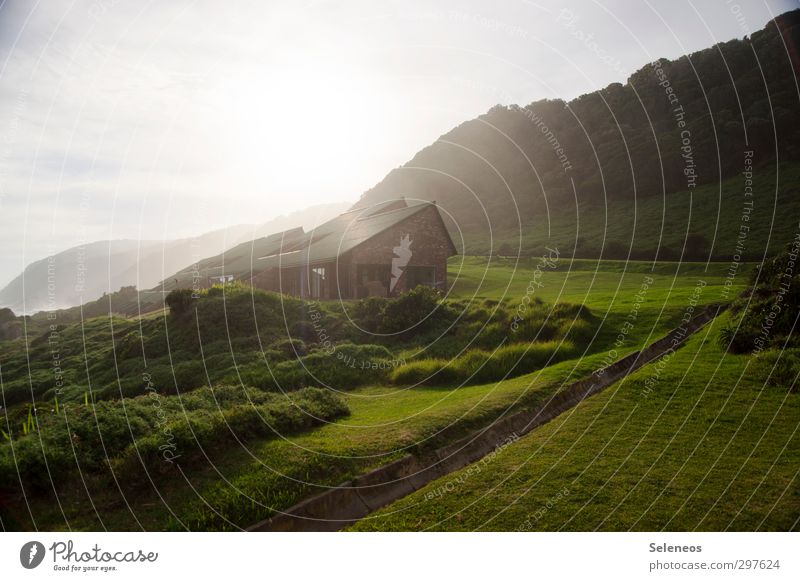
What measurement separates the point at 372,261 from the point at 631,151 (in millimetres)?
58592

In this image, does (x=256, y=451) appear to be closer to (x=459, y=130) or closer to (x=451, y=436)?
(x=451, y=436)

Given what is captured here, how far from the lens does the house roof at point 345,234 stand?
30.8 m

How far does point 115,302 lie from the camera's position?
56781mm

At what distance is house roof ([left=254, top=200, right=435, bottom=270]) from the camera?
101ft

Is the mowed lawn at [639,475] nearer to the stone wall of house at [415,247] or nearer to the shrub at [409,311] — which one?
the shrub at [409,311]

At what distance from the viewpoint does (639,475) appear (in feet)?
21.7

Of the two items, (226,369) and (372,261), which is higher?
(372,261)

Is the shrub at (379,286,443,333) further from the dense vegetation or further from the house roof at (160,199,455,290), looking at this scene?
the house roof at (160,199,455,290)

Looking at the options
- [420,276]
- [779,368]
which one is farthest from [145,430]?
[420,276]

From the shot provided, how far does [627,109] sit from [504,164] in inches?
924

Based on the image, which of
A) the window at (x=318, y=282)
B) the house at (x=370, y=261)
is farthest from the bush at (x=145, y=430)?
the window at (x=318, y=282)

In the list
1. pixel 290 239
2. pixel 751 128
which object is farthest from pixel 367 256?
pixel 751 128

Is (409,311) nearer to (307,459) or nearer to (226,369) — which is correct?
(226,369)

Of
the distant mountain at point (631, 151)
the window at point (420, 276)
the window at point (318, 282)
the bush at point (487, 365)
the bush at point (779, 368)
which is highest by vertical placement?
the distant mountain at point (631, 151)
